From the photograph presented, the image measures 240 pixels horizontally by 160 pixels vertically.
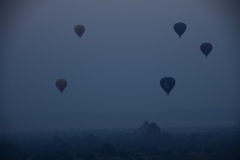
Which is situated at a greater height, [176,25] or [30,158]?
[176,25]

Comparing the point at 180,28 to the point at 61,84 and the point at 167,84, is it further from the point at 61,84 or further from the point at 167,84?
the point at 61,84

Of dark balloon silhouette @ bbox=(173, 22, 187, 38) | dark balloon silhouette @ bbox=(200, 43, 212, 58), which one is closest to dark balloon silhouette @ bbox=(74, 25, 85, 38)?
dark balloon silhouette @ bbox=(173, 22, 187, 38)

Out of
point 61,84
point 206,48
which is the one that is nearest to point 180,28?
point 206,48

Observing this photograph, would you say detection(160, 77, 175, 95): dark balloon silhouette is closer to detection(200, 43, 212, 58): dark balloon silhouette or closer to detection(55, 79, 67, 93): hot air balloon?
detection(200, 43, 212, 58): dark balloon silhouette

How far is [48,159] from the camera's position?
30.8m

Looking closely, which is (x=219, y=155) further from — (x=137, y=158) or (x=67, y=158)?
(x=67, y=158)

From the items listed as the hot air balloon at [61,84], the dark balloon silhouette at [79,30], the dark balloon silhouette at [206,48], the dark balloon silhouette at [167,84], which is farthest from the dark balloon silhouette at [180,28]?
the hot air balloon at [61,84]

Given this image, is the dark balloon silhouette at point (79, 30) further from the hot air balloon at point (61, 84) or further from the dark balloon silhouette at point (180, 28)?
the dark balloon silhouette at point (180, 28)

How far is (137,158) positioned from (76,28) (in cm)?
2817

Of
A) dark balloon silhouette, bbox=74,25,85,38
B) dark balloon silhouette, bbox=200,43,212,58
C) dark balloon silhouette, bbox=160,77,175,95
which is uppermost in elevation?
dark balloon silhouette, bbox=74,25,85,38

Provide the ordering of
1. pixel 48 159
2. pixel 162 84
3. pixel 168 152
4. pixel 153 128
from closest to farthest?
pixel 48 159 < pixel 168 152 < pixel 162 84 < pixel 153 128

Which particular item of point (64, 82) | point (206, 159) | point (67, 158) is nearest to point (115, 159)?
point (67, 158)

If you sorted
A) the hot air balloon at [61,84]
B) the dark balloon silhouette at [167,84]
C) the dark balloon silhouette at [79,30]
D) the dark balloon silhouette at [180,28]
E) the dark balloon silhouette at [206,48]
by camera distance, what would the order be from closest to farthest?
the dark balloon silhouette at [167,84]
the dark balloon silhouette at [180,28]
the dark balloon silhouette at [206,48]
the dark balloon silhouette at [79,30]
the hot air balloon at [61,84]

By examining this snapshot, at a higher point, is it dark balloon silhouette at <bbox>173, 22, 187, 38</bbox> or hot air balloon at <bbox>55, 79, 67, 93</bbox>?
dark balloon silhouette at <bbox>173, 22, 187, 38</bbox>
